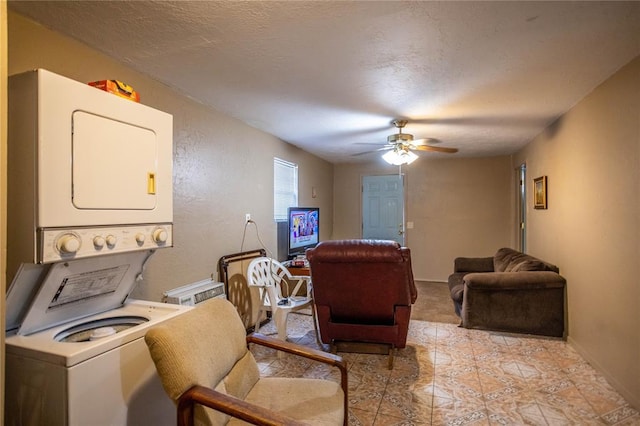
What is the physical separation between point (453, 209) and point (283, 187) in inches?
132

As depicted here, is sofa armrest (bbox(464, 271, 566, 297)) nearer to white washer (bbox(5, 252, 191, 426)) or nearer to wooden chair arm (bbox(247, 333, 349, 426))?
wooden chair arm (bbox(247, 333, 349, 426))

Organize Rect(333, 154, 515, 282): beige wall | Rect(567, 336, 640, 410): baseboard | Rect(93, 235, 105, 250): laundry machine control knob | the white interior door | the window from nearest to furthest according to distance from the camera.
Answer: Rect(93, 235, 105, 250): laundry machine control knob
Rect(567, 336, 640, 410): baseboard
the window
Rect(333, 154, 515, 282): beige wall
the white interior door

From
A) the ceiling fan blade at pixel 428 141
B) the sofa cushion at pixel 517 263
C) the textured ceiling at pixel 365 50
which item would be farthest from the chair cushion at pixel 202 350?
the ceiling fan blade at pixel 428 141

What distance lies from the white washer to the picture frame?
413 cm

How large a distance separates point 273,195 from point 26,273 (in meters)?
3.06

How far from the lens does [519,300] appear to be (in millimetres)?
3436

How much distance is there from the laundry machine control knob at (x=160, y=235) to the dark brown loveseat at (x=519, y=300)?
2.98 metres

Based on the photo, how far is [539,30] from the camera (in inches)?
72.0

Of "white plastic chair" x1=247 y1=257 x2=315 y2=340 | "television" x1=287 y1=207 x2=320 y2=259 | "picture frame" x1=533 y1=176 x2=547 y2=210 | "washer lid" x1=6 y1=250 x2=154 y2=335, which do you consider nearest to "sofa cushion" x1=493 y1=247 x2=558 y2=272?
"picture frame" x1=533 y1=176 x2=547 y2=210

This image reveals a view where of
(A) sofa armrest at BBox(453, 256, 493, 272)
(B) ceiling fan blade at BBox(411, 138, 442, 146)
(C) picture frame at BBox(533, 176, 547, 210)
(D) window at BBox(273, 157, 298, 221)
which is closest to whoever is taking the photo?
(C) picture frame at BBox(533, 176, 547, 210)

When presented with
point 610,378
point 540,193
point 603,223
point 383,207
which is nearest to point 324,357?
point 610,378

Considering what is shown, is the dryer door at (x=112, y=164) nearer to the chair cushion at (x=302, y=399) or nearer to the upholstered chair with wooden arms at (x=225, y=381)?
the upholstered chair with wooden arms at (x=225, y=381)

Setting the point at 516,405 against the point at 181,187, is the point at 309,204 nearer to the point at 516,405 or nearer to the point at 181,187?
the point at 181,187

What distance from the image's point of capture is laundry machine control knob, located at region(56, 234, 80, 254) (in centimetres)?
132
